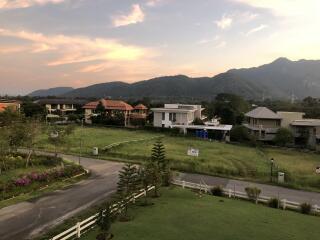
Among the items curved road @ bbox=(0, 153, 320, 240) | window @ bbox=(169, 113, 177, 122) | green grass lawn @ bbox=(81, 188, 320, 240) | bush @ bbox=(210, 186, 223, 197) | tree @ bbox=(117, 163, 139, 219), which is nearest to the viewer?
green grass lawn @ bbox=(81, 188, 320, 240)

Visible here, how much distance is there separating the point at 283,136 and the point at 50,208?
143 feet

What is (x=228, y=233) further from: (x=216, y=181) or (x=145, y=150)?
(x=145, y=150)

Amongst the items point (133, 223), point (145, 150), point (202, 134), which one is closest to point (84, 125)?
point (202, 134)

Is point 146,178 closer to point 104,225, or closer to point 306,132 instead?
point 104,225

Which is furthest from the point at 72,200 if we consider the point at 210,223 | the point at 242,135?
the point at 242,135

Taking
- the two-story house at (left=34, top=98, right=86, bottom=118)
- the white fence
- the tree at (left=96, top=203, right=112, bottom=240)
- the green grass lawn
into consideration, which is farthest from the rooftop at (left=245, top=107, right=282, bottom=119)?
the two-story house at (left=34, top=98, right=86, bottom=118)

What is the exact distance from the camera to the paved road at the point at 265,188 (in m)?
27.6

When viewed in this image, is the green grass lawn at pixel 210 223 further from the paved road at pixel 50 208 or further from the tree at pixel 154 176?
the paved road at pixel 50 208

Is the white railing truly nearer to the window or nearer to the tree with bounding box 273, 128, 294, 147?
the tree with bounding box 273, 128, 294, 147

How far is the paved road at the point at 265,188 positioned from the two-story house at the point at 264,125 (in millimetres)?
31283

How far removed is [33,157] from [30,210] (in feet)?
48.7

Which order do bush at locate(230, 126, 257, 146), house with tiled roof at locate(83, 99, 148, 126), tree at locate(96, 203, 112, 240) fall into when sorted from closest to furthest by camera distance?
tree at locate(96, 203, 112, 240) → bush at locate(230, 126, 257, 146) → house with tiled roof at locate(83, 99, 148, 126)

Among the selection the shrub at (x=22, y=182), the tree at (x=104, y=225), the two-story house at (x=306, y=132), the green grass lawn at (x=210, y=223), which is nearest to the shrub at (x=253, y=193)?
the green grass lawn at (x=210, y=223)

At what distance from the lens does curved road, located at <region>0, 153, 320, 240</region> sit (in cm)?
1877
